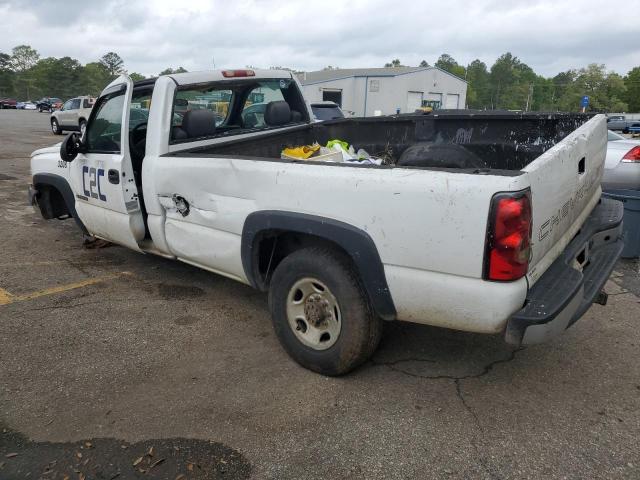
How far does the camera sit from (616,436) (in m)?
2.67

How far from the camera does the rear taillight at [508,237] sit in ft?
7.63

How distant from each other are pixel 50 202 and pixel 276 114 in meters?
2.81

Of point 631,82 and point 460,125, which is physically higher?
point 631,82

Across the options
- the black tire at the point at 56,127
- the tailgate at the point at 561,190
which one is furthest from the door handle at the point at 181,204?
the black tire at the point at 56,127

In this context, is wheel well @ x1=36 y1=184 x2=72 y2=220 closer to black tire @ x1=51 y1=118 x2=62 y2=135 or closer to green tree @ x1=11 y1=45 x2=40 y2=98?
black tire @ x1=51 y1=118 x2=62 y2=135

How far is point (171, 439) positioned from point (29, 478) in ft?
2.14

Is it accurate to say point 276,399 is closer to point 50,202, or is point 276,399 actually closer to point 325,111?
point 50,202

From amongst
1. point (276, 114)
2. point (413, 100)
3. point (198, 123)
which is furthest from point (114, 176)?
point (413, 100)

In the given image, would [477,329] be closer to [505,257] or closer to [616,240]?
[505,257]

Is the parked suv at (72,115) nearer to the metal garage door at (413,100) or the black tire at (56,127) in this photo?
the black tire at (56,127)

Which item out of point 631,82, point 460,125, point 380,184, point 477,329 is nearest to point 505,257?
point 477,329

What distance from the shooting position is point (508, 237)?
236cm

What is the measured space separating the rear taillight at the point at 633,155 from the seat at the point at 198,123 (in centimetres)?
603

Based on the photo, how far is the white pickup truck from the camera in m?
2.45
